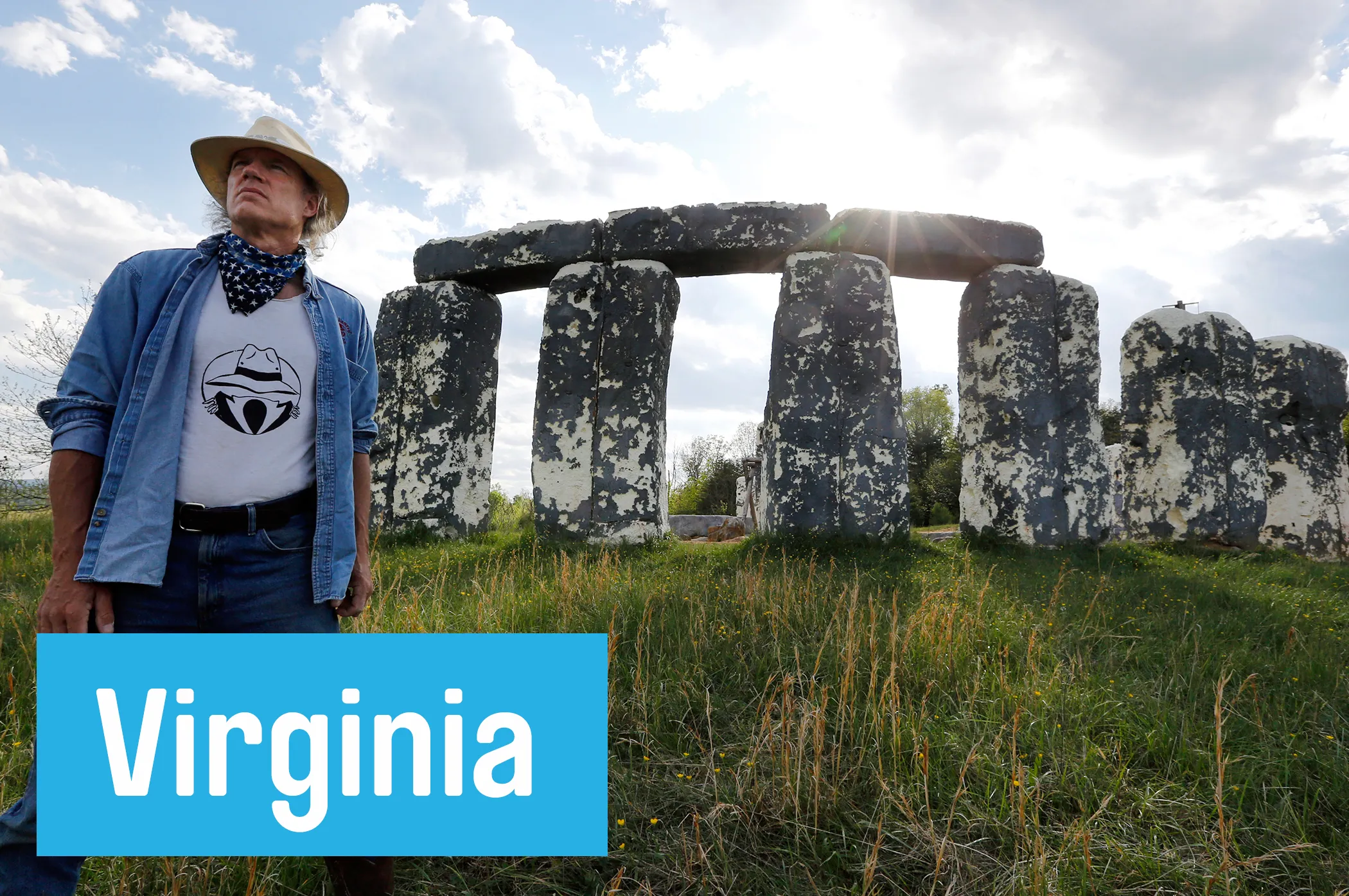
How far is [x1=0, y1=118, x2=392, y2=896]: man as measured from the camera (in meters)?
1.60

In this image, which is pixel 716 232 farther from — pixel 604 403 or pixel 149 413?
pixel 149 413

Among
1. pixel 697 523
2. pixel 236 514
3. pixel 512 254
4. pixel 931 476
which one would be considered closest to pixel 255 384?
pixel 236 514

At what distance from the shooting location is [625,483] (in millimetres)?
7570

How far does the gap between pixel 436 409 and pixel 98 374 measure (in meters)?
6.93

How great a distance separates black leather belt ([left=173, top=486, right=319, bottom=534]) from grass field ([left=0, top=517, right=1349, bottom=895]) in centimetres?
80

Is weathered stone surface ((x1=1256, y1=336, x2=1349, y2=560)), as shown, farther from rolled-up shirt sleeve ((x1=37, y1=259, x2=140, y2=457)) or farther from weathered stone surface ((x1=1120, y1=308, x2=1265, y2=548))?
rolled-up shirt sleeve ((x1=37, y1=259, x2=140, y2=457))

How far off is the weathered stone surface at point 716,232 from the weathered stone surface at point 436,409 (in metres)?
2.03

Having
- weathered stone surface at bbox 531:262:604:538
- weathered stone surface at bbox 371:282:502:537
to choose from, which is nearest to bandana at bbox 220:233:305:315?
weathered stone surface at bbox 531:262:604:538

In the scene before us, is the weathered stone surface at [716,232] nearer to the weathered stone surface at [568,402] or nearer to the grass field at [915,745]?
the weathered stone surface at [568,402]

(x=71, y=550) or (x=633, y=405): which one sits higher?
(x=633, y=405)

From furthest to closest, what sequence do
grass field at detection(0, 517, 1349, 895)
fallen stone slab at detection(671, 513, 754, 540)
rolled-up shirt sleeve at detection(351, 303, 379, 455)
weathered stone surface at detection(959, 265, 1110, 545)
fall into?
1. fallen stone slab at detection(671, 513, 754, 540)
2. weathered stone surface at detection(959, 265, 1110, 545)
3. rolled-up shirt sleeve at detection(351, 303, 379, 455)
4. grass field at detection(0, 517, 1349, 895)

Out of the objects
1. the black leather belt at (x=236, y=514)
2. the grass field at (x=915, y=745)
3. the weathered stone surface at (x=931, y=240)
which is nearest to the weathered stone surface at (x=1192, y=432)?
the weathered stone surface at (x=931, y=240)

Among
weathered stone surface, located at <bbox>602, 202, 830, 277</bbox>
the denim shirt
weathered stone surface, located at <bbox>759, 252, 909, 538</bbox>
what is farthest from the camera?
weathered stone surface, located at <bbox>602, 202, 830, 277</bbox>

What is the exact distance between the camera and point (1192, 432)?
8102mm
